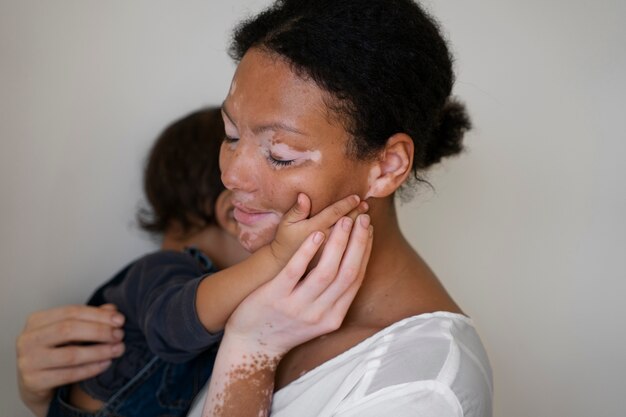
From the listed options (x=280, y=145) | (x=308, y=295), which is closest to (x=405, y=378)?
(x=308, y=295)

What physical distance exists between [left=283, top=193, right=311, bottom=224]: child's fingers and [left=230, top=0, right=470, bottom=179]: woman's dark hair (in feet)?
0.38

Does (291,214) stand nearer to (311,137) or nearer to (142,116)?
(311,137)

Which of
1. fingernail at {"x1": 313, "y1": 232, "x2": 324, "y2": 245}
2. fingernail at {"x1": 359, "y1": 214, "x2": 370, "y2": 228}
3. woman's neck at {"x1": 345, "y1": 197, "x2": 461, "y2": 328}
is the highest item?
fingernail at {"x1": 359, "y1": 214, "x2": 370, "y2": 228}

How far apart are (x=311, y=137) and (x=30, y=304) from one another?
0.97 m

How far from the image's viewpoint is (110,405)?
4.75ft

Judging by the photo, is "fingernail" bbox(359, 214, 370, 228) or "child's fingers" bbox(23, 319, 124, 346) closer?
"fingernail" bbox(359, 214, 370, 228)

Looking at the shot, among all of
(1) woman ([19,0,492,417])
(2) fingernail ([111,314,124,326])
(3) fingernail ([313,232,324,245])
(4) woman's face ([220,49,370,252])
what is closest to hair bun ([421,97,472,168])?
(1) woman ([19,0,492,417])

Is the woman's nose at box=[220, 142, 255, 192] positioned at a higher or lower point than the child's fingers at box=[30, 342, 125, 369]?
higher

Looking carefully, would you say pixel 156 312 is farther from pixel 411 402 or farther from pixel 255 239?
pixel 411 402

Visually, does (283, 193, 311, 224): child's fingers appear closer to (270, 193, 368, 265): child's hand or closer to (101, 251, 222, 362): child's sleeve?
(270, 193, 368, 265): child's hand

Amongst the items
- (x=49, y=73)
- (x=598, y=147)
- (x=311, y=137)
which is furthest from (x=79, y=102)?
(x=598, y=147)

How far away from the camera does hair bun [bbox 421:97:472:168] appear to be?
136cm

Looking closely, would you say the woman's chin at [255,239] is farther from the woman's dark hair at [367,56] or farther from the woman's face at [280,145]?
the woman's dark hair at [367,56]

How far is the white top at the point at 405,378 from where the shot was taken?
970 mm
